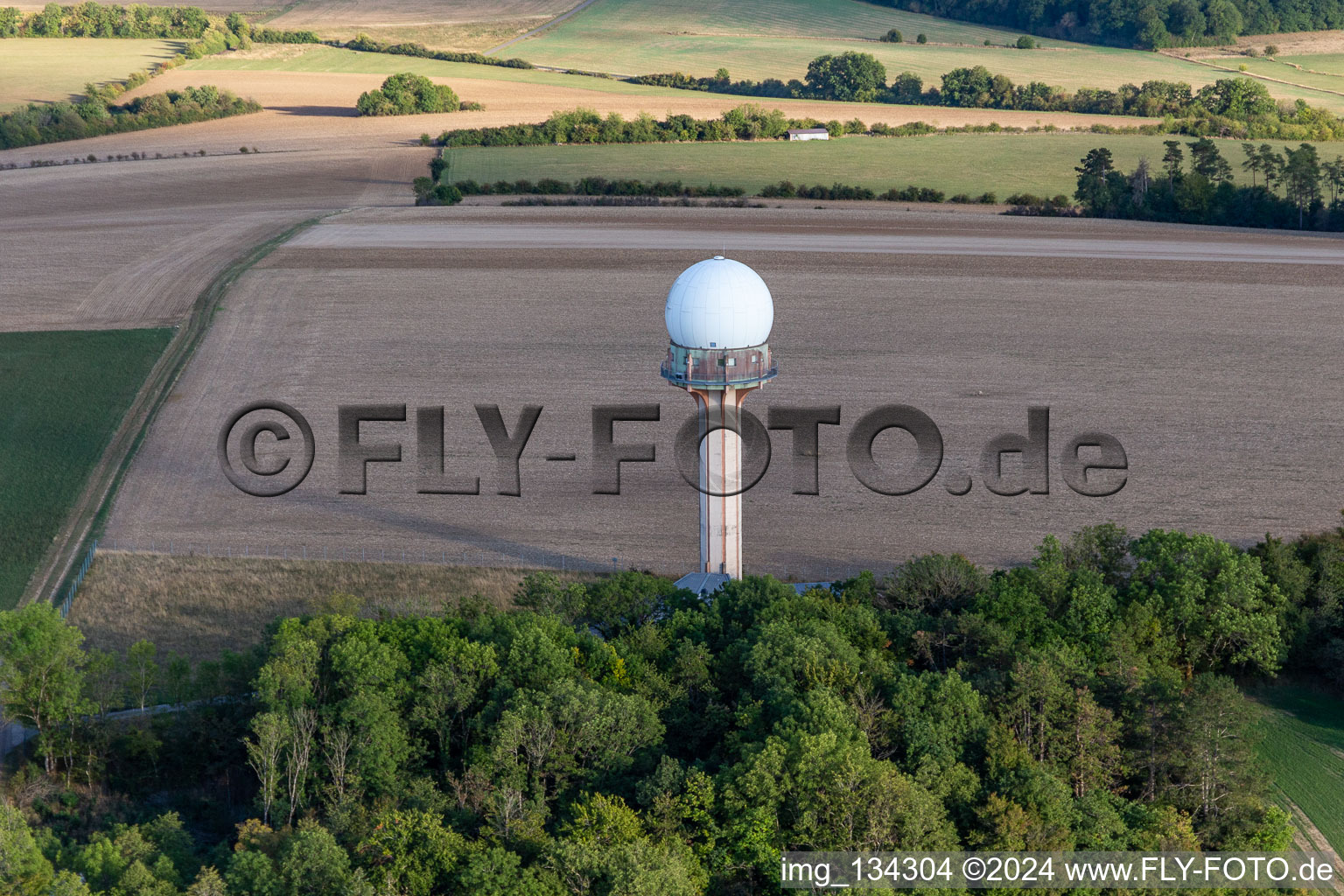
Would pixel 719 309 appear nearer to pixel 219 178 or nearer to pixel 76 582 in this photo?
pixel 76 582

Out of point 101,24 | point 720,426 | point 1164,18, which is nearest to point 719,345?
point 720,426

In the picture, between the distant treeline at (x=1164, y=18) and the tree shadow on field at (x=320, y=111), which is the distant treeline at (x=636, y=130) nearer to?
the tree shadow on field at (x=320, y=111)

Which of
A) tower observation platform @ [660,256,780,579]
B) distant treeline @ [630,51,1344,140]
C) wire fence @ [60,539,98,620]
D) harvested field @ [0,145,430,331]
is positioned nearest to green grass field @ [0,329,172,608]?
wire fence @ [60,539,98,620]

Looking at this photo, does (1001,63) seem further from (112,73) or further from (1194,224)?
(112,73)

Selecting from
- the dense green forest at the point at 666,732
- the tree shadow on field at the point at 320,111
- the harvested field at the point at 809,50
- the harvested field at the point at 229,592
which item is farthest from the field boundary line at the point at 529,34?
the dense green forest at the point at 666,732

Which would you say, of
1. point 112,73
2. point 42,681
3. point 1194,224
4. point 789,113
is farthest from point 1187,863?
point 112,73

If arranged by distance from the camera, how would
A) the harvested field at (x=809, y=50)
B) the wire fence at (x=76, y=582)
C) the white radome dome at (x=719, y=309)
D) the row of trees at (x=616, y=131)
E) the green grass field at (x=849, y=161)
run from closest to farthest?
the white radome dome at (x=719, y=309), the wire fence at (x=76, y=582), the green grass field at (x=849, y=161), the row of trees at (x=616, y=131), the harvested field at (x=809, y=50)
